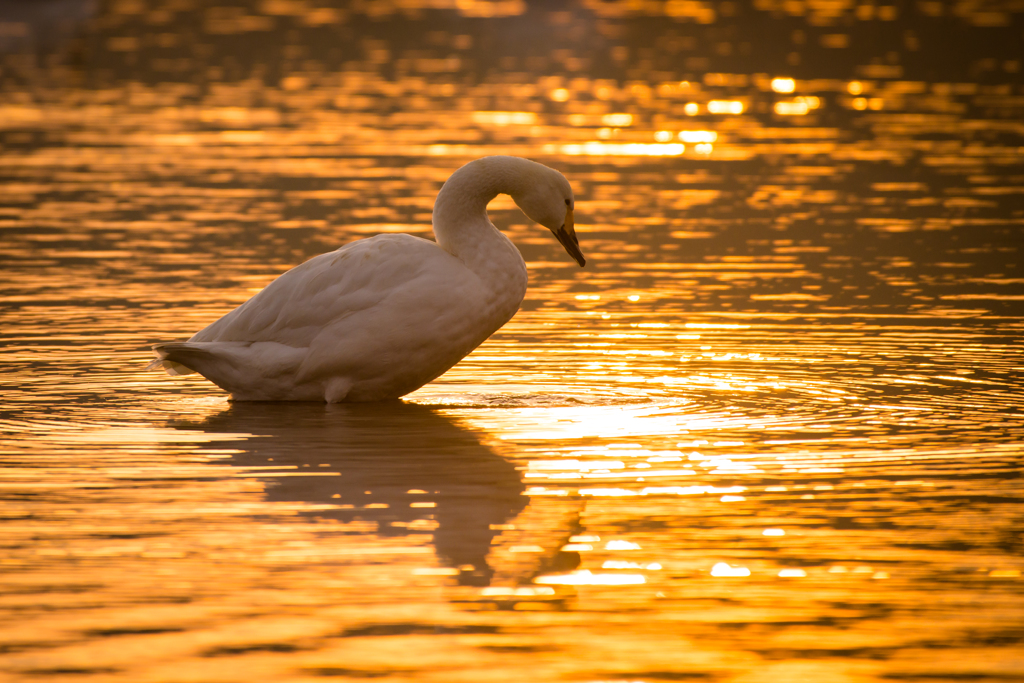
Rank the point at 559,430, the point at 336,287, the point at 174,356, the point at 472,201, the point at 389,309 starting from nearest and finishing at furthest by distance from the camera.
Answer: the point at 559,430, the point at 389,309, the point at 336,287, the point at 472,201, the point at 174,356

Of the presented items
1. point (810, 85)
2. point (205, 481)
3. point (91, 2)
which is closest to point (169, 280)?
point (205, 481)

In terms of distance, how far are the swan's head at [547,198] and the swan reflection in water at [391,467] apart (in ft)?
3.95

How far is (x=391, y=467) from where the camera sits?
22.9 feet

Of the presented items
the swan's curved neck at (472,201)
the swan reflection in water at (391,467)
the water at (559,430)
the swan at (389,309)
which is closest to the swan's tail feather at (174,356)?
the swan at (389,309)

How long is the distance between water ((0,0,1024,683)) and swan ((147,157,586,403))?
0.23 m

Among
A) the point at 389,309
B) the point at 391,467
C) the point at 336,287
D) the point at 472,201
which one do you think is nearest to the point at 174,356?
the point at 336,287

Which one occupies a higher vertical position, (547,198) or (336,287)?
(547,198)

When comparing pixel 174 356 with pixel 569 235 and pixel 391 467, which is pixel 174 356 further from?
pixel 569 235

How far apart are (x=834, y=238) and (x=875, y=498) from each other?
778 cm

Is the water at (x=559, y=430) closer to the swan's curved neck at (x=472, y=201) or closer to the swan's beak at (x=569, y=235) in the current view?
the swan's beak at (x=569, y=235)

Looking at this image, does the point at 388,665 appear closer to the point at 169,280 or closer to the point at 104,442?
the point at 104,442

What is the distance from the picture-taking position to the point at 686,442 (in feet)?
24.0

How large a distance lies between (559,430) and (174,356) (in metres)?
2.29

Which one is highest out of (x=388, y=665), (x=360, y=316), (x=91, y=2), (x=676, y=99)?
(x=91, y=2)
